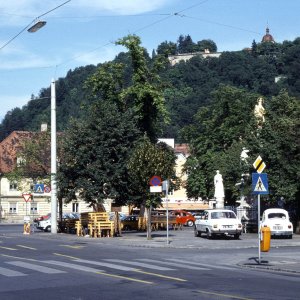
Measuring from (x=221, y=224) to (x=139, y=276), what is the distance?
22.0 meters

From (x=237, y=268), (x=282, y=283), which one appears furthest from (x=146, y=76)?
(x=282, y=283)

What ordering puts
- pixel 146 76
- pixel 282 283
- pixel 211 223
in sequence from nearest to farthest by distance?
pixel 282 283 → pixel 211 223 → pixel 146 76

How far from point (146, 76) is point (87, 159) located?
11478 mm

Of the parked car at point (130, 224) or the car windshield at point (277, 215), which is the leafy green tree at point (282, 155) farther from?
the parked car at point (130, 224)

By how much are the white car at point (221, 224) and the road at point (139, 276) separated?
9956mm

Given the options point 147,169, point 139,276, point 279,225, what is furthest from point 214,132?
point 139,276

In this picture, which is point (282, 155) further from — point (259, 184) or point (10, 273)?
point (10, 273)

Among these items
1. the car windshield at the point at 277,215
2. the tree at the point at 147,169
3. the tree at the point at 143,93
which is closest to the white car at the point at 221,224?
the car windshield at the point at 277,215

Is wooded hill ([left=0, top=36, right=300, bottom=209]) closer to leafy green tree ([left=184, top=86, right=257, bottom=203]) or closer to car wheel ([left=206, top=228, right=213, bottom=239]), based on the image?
leafy green tree ([left=184, top=86, right=257, bottom=203])

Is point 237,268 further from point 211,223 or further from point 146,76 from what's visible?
point 146,76

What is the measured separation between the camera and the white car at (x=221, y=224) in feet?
132

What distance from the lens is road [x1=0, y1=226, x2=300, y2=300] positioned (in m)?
14.8

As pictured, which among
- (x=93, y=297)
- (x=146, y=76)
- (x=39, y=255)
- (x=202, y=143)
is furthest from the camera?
(x=202, y=143)

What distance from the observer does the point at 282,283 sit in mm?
17219
